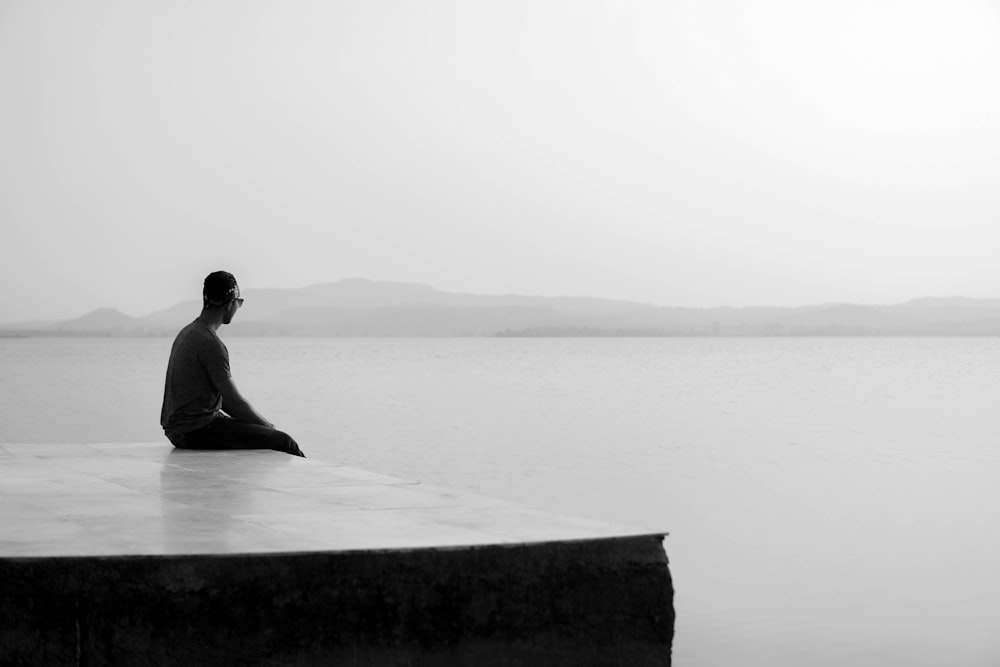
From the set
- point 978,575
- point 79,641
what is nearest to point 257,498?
point 79,641

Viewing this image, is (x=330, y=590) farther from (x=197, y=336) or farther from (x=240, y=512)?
(x=197, y=336)

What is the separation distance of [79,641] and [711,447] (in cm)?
2427

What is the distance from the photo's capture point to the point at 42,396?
45.4 meters

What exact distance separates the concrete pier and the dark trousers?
375 cm

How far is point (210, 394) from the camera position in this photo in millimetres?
9883

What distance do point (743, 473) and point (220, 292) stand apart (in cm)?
1519

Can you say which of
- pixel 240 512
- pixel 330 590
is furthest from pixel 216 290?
pixel 330 590

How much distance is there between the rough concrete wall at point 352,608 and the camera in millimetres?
4734

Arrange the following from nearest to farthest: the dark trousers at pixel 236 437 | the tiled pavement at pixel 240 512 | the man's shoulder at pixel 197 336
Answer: the tiled pavement at pixel 240 512 → the man's shoulder at pixel 197 336 → the dark trousers at pixel 236 437

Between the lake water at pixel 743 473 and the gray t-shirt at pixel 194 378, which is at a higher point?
the gray t-shirt at pixel 194 378

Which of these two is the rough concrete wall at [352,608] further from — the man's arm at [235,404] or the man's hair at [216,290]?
the man's hair at [216,290]

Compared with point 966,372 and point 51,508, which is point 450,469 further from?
point 966,372

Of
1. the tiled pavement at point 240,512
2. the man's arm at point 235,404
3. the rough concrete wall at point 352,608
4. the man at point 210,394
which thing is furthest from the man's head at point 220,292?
the rough concrete wall at point 352,608

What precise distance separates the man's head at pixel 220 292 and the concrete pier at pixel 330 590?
4.01 meters
